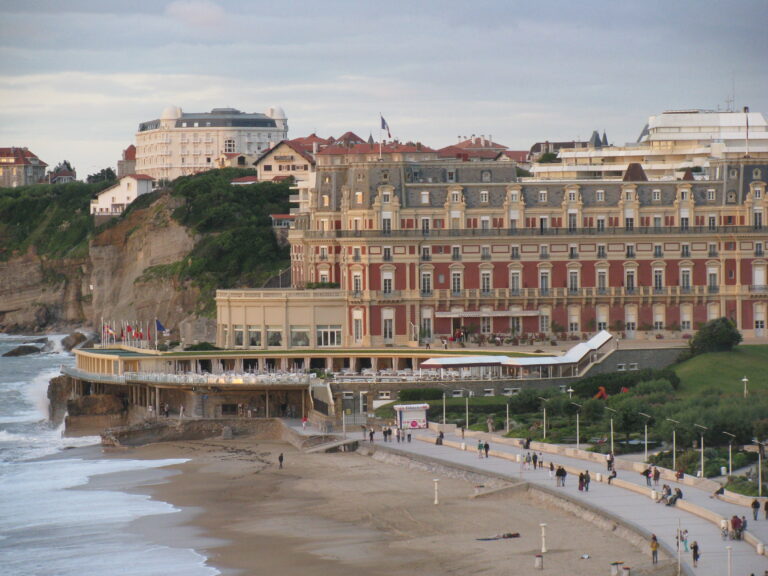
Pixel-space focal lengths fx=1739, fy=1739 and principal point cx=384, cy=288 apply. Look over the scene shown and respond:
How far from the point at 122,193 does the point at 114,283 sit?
25314 millimetres

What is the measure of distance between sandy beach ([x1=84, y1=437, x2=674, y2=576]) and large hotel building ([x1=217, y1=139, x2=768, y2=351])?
2341 cm

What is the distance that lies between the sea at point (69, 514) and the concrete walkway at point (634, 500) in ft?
43.5

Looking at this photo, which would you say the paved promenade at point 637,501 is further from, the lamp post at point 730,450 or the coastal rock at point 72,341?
the coastal rock at point 72,341

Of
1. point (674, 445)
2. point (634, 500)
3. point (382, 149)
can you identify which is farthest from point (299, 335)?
point (634, 500)

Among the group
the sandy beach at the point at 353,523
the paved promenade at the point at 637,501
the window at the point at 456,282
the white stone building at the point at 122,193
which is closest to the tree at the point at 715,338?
the window at the point at 456,282

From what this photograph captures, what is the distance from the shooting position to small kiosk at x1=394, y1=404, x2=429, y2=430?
88188mm

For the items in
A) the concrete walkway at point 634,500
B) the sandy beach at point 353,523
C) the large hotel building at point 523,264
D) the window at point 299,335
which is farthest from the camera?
the large hotel building at point 523,264

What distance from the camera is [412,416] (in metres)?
88.8

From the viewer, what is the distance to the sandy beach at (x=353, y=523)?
57.9m

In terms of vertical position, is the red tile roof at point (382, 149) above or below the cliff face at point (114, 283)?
above

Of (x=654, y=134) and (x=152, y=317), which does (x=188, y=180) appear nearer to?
(x=152, y=317)

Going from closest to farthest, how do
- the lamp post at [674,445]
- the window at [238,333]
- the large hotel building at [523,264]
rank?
the lamp post at [674,445] < the large hotel building at [523,264] < the window at [238,333]

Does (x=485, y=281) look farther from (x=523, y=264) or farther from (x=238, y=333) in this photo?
(x=238, y=333)

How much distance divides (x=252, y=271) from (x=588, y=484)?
83645mm
